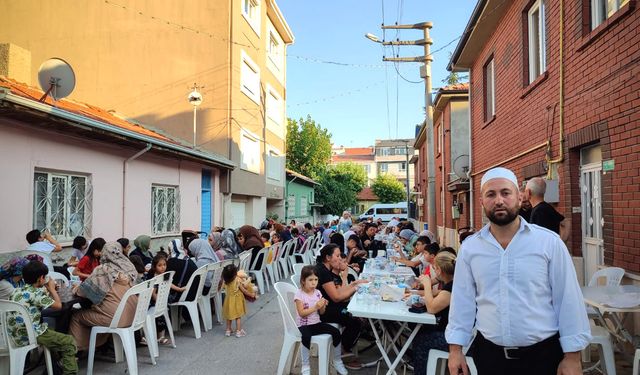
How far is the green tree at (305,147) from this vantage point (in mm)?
35656

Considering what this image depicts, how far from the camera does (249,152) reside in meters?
16.9

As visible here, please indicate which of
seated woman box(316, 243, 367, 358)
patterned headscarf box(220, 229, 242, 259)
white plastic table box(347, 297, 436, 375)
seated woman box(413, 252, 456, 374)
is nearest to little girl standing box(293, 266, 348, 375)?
seated woman box(316, 243, 367, 358)

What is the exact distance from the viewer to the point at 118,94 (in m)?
14.8

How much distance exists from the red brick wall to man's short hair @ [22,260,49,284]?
233 inches

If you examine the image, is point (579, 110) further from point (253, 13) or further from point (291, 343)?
point (253, 13)

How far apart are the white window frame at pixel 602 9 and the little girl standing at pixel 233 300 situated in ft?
18.9

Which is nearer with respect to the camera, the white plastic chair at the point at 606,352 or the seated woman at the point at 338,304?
the white plastic chair at the point at 606,352

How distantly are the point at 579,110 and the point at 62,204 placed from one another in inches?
316

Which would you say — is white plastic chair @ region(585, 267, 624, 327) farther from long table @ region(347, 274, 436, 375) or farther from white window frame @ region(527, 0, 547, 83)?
white window frame @ region(527, 0, 547, 83)

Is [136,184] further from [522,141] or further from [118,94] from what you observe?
[522,141]

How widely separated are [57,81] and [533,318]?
8440 millimetres

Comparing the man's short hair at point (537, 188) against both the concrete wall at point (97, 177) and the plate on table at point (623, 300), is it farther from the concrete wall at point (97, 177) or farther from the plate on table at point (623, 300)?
the concrete wall at point (97, 177)

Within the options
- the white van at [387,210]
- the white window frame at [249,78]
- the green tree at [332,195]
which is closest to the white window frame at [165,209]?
the white window frame at [249,78]

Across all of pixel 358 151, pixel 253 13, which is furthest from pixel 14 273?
pixel 358 151
